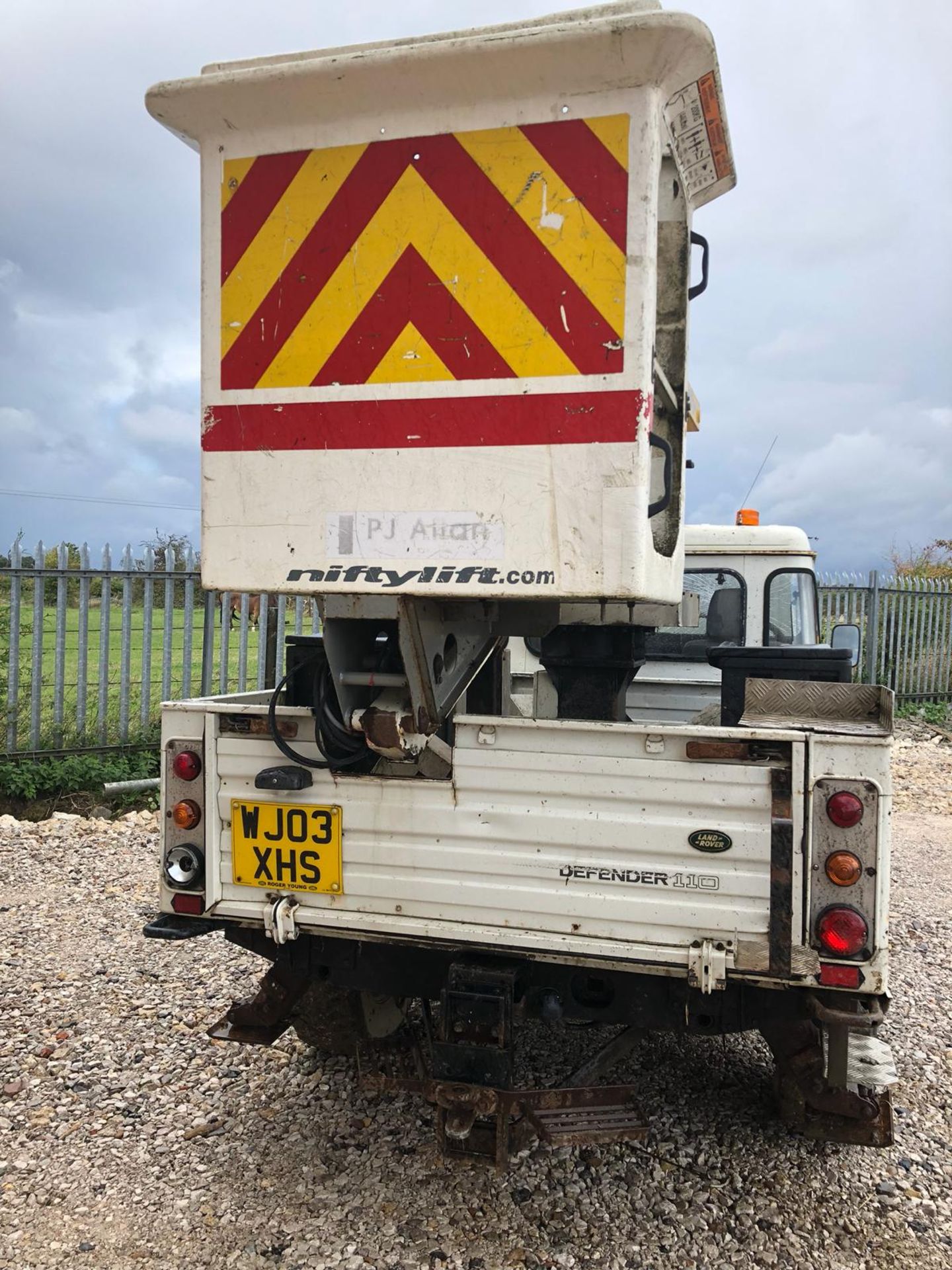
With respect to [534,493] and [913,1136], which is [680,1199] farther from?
[534,493]

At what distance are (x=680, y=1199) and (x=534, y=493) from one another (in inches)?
89.9

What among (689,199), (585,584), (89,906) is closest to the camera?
(585,584)

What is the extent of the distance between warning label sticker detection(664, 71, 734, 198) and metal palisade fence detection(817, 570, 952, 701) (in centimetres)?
1227

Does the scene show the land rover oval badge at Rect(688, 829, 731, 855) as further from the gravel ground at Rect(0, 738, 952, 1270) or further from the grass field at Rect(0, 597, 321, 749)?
the grass field at Rect(0, 597, 321, 749)

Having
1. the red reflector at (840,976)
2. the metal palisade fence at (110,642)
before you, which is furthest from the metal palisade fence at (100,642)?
the red reflector at (840,976)

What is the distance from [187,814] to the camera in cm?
320

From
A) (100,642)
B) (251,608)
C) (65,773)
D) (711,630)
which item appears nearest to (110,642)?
(100,642)

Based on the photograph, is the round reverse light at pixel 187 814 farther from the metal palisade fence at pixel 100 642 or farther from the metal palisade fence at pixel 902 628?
the metal palisade fence at pixel 902 628

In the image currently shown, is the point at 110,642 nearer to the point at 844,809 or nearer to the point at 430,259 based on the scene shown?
the point at 430,259

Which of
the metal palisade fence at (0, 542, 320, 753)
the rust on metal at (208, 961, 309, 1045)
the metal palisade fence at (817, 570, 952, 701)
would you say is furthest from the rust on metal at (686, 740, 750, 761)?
the metal palisade fence at (817, 570, 952, 701)

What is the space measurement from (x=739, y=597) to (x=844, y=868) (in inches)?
120

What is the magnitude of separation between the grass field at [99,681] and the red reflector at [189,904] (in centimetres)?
511

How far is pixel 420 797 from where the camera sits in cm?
293

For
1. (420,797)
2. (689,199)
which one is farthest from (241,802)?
(689,199)
